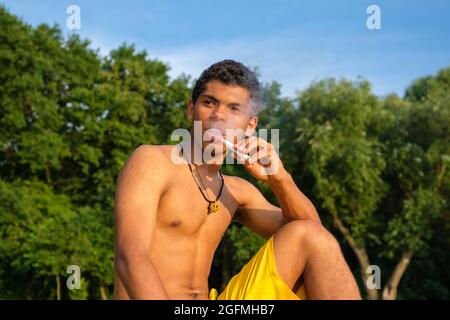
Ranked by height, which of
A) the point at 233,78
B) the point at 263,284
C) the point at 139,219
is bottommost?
the point at 263,284

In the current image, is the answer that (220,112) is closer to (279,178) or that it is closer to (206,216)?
(279,178)

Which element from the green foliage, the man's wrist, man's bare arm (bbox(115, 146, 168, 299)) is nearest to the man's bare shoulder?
man's bare arm (bbox(115, 146, 168, 299))

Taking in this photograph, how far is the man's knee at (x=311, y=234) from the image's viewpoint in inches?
123

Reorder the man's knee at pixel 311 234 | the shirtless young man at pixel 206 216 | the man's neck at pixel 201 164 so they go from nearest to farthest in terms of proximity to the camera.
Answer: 1. the shirtless young man at pixel 206 216
2. the man's knee at pixel 311 234
3. the man's neck at pixel 201 164

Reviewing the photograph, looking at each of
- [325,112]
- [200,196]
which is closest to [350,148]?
[325,112]

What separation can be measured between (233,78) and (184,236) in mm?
827

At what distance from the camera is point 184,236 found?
3.52m

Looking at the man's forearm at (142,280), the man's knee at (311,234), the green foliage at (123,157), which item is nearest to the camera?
the man's forearm at (142,280)

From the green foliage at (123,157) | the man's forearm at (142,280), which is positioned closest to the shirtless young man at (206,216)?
the man's forearm at (142,280)

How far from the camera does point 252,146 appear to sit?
3.18m

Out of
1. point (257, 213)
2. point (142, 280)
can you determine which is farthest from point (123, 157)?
point (142, 280)

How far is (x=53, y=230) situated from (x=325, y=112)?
771 centimetres

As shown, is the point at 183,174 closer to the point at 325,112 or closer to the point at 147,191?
the point at 147,191

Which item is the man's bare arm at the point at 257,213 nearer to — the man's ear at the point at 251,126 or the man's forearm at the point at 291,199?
the man's forearm at the point at 291,199
